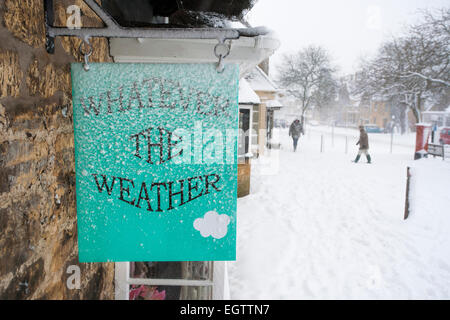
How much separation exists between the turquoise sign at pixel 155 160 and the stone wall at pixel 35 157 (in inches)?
2.9

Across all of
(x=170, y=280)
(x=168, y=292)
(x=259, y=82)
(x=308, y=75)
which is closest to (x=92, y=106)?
(x=170, y=280)

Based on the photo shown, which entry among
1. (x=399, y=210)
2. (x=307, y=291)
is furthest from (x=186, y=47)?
(x=399, y=210)

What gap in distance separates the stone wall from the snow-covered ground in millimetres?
2309

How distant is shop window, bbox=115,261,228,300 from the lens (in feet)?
5.14

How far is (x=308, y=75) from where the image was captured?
62.4 ft

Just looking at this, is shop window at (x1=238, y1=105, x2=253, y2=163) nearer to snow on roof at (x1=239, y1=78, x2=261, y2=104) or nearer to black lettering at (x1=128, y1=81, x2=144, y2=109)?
snow on roof at (x1=239, y1=78, x2=261, y2=104)

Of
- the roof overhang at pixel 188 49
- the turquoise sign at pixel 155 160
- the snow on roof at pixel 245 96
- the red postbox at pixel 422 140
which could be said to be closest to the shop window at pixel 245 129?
the snow on roof at pixel 245 96

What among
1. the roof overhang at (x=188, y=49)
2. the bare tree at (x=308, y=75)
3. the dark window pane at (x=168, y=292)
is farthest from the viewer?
the bare tree at (x=308, y=75)

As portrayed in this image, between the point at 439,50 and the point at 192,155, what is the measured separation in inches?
267

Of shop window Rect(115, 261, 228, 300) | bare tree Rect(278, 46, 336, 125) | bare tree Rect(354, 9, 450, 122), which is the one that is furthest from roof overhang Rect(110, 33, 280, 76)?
bare tree Rect(278, 46, 336, 125)

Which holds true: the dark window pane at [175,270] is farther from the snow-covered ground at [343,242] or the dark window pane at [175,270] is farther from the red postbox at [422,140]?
the red postbox at [422,140]

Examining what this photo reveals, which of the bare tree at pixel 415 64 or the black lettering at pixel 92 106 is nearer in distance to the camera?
the black lettering at pixel 92 106

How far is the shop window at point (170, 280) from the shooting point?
1.57m

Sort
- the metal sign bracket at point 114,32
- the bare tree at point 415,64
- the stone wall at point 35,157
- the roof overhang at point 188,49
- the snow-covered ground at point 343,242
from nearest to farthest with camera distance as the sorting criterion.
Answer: the stone wall at point 35,157 < the metal sign bracket at point 114,32 < the roof overhang at point 188,49 < the snow-covered ground at point 343,242 < the bare tree at point 415,64
